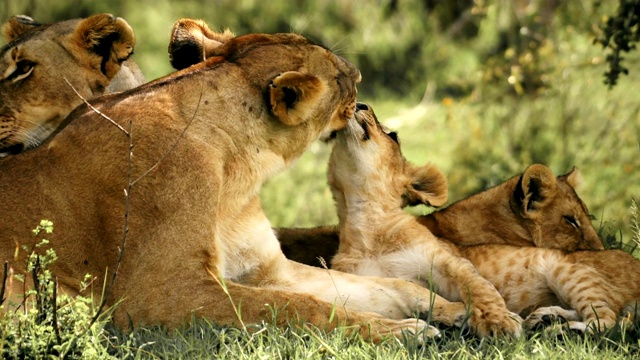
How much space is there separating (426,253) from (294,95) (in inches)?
40.0

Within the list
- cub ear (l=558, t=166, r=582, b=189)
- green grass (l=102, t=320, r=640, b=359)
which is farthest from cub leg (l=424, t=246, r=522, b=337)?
cub ear (l=558, t=166, r=582, b=189)

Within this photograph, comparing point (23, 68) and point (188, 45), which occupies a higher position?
point (188, 45)

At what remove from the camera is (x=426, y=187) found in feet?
18.0

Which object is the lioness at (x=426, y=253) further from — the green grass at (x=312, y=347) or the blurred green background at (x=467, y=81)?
the blurred green background at (x=467, y=81)

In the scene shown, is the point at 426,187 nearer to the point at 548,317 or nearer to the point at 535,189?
the point at 535,189

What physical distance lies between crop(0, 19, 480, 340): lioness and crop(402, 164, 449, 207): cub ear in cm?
90

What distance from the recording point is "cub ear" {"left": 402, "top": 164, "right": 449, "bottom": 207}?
5.43 metres

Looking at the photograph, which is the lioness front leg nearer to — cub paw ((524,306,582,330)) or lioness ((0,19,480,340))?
lioness ((0,19,480,340))

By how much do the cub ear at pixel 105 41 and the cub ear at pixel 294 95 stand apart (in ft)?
3.18

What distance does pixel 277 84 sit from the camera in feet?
13.9

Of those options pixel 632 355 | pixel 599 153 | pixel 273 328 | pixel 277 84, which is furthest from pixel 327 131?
pixel 599 153

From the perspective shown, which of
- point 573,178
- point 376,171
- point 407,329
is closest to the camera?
point 407,329

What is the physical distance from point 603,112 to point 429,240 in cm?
459

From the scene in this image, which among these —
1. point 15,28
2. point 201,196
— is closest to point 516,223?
point 201,196
